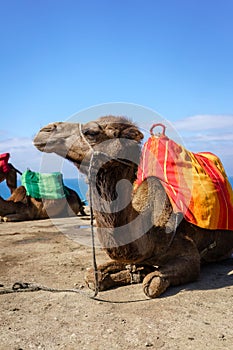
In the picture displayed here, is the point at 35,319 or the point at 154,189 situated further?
the point at 154,189

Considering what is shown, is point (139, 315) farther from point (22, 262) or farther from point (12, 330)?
point (22, 262)

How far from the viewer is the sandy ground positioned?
249 centimetres

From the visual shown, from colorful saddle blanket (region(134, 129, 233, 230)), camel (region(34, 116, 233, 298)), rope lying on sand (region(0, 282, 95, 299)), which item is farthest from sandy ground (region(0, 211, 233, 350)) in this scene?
colorful saddle blanket (region(134, 129, 233, 230))

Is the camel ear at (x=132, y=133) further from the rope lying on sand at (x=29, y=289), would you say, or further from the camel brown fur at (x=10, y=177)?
the camel brown fur at (x=10, y=177)

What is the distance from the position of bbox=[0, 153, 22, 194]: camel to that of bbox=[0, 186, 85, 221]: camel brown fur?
126 centimetres

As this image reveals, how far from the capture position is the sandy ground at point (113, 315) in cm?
249

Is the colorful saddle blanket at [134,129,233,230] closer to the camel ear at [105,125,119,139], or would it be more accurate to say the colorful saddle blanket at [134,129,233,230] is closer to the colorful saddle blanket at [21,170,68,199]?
the camel ear at [105,125,119,139]

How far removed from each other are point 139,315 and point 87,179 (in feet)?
3.47

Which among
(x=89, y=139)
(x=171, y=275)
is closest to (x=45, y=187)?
(x=171, y=275)

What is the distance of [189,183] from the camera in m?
4.01

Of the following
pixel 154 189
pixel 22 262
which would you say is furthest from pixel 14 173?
pixel 154 189

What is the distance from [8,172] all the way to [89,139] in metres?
8.74

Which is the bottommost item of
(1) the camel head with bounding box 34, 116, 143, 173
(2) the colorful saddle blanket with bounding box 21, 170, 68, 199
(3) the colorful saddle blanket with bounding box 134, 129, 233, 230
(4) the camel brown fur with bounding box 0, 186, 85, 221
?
(4) the camel brown fur with bounding box 0, 186, 85, 221

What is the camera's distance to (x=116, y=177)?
2.99m
